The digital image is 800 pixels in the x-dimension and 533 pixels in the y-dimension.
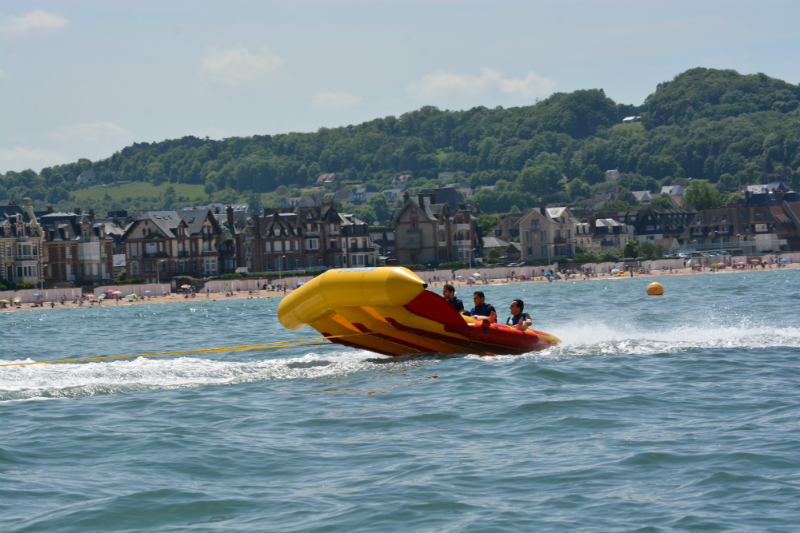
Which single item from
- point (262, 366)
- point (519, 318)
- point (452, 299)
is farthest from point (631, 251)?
point (262, 366)

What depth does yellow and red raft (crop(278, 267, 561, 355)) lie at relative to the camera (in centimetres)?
1455

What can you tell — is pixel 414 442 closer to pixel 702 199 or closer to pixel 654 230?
pixel 654 230

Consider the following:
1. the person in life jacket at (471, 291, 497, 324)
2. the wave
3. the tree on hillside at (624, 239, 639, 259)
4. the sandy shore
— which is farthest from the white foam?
the tree on hillside at (624, 239, 639, 259)

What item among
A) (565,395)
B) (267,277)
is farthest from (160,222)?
(565,395)

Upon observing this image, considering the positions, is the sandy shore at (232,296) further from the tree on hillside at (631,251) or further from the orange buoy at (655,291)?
the orange buoy at (655,291)

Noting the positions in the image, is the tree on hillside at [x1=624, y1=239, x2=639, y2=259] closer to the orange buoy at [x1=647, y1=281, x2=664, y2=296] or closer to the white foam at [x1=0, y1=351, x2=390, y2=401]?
the orange buoy at [x1=647, y1=281, x2=664, y2=296]

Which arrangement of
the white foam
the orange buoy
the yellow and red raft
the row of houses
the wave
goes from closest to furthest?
the white foam
the wave
the yellow and red raft
the orange buoy
the row of houses

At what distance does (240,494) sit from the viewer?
786 cm

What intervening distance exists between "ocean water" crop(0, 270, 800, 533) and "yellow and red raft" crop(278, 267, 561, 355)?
1.47 ft

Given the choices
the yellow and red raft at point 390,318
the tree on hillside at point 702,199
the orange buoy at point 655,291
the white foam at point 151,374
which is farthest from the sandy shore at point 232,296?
the yellow and red raft at point 390,318

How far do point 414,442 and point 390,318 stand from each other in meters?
6.15

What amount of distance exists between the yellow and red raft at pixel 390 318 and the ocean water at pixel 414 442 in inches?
17.7

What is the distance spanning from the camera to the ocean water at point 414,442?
285 inches

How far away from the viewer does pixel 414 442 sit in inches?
380
